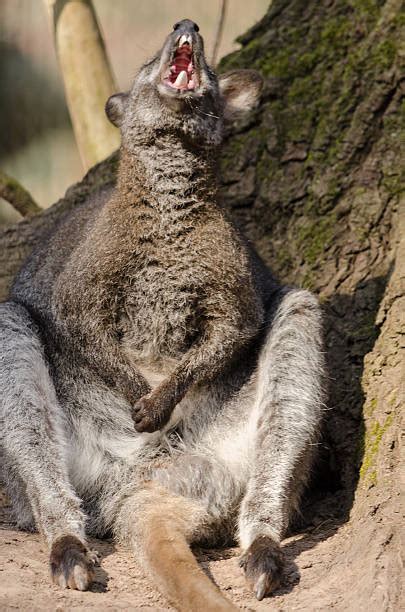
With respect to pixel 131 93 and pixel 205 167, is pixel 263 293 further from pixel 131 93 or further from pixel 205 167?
pixel 131 93

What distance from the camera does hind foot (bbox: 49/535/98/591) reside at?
5242 mm

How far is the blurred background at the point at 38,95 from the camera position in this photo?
44.4 feet

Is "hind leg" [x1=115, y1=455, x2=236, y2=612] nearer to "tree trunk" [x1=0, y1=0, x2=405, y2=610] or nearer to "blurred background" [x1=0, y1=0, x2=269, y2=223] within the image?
"tree trunk" [x1=0, y1=0, x2=405, y2=610]

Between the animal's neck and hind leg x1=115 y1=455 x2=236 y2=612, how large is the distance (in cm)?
165

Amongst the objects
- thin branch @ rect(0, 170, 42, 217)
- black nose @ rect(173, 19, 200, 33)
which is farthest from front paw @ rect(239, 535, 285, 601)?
thin branch @ rect(0, 170, 42, 217)

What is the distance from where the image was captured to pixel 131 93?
279 inches

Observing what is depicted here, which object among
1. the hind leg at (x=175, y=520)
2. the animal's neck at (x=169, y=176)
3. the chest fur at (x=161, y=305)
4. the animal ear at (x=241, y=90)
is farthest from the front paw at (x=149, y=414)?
the animal ear at (x=241, y=90)

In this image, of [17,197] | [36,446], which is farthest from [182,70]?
[17,197]

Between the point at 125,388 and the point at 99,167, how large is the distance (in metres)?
3.43

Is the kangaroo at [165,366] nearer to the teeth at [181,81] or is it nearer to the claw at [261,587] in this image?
the teeth at [181,81]

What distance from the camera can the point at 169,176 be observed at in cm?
659

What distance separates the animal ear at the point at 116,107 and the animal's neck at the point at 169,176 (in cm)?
57

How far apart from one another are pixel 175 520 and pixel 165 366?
1.09 meters

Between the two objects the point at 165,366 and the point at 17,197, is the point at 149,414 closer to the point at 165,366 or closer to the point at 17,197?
the point at 165,366
